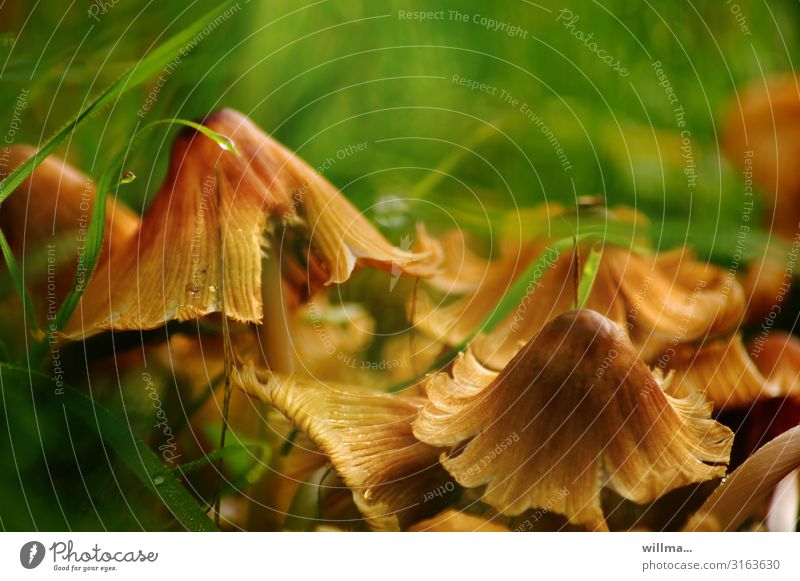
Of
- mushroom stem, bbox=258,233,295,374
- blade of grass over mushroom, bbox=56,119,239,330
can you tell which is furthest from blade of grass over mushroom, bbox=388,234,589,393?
blade of grass over mushroom, bbox=56,119,239,330

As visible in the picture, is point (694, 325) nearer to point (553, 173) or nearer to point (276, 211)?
point (553, 173)

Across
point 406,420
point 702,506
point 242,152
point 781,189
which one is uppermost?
point 242,152

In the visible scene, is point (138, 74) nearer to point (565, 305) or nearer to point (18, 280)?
point (18, 280)

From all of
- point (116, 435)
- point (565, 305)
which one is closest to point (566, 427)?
point (565, 305)

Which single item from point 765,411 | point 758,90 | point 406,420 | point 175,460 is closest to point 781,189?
point 758,90

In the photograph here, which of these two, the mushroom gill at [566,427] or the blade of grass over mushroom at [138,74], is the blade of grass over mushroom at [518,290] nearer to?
the mushroom gill at [566,427]
